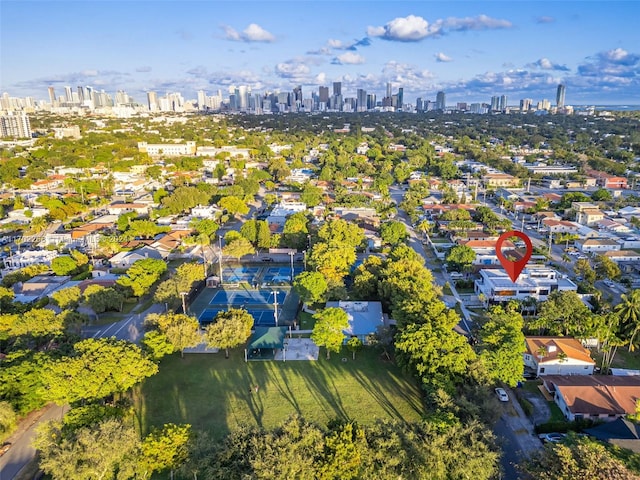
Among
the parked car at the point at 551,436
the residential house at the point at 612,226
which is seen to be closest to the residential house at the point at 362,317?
the parked car at the point at 551,436

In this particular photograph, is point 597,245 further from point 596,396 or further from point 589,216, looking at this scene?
point 596,396

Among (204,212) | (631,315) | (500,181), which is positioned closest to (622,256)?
(631,315)

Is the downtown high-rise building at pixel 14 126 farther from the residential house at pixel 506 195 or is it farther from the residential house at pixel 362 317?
the residential house at pixel 362 317

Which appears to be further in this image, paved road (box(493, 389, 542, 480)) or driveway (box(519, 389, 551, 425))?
driveway (box(519, 389, 551, 425))

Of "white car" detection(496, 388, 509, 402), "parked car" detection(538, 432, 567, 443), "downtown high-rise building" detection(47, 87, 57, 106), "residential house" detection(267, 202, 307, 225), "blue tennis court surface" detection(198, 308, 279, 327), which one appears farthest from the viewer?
"downtown high-rise building" detection(47, 87, 57, 106)

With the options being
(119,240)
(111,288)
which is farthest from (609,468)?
(119,240)

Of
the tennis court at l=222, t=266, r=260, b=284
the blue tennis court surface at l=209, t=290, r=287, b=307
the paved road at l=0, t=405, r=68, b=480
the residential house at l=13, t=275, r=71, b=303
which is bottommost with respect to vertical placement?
the blue tennis court surface at l=209, t=290, r=287, b=307

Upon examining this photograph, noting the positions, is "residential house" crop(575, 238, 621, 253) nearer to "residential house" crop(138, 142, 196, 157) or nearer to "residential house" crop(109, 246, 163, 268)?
"residential house" crop(109, 246, 163, 268)

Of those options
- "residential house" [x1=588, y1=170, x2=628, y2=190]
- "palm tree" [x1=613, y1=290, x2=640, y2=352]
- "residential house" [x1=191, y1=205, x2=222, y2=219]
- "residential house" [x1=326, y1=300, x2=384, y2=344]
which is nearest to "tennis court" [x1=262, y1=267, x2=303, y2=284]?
"residential house" [x1=326, y1=300, x2=384, y2=344]
